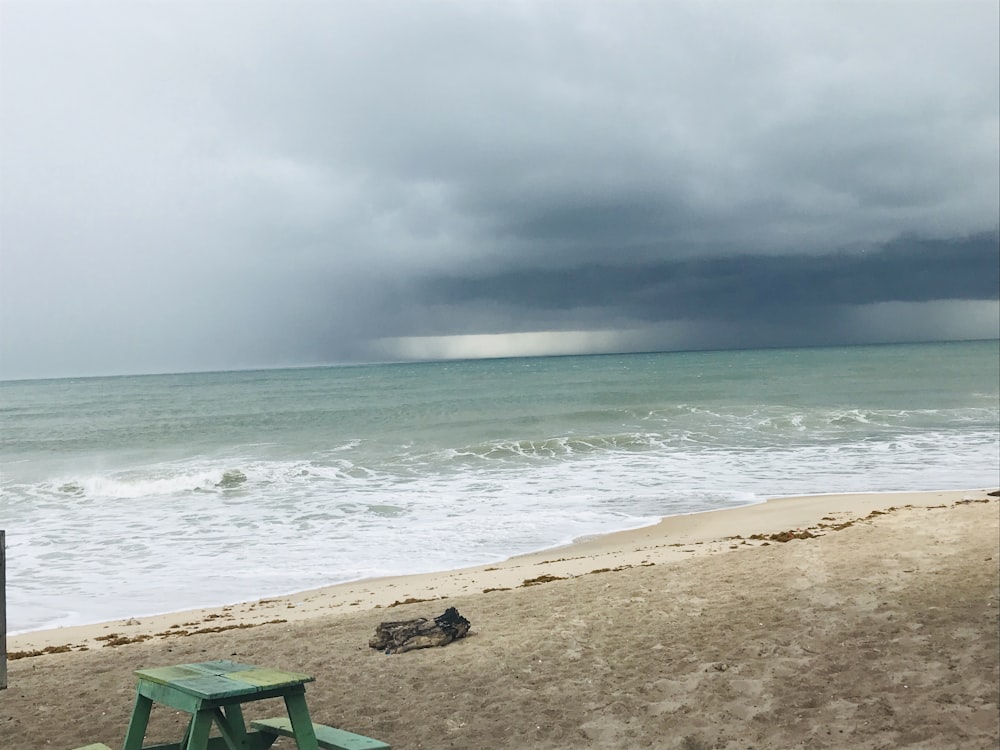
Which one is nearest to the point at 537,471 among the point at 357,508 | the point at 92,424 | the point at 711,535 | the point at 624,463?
the point at 624,463

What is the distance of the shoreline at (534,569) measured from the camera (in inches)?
332

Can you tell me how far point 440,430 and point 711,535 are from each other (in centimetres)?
2224

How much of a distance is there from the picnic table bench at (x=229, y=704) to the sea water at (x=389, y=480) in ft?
19.6

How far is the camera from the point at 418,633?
276 inches

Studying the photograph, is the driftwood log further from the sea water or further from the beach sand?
the sea water

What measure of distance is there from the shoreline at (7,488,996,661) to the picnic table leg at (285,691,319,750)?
4.87m

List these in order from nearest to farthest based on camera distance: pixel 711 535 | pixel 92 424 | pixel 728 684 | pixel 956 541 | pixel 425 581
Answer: pixel 728 684 → pixel 956 541 → pixel 425 581 → pixel 711 535 → pixel 92 424

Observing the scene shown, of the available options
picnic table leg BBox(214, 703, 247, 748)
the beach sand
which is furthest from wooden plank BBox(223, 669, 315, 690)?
the beach sand

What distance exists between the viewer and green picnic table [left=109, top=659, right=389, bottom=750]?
3.46 metres

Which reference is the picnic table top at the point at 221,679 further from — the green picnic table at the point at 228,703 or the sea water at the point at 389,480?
the sea water at the point at 389,480

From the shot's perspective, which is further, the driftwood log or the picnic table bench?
the driftwood log

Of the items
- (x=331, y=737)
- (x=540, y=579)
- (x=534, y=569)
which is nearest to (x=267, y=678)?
(x=331, y=737)

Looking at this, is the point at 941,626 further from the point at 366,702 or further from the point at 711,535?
the point at 711,535

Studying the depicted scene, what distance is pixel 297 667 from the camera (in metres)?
6.63
